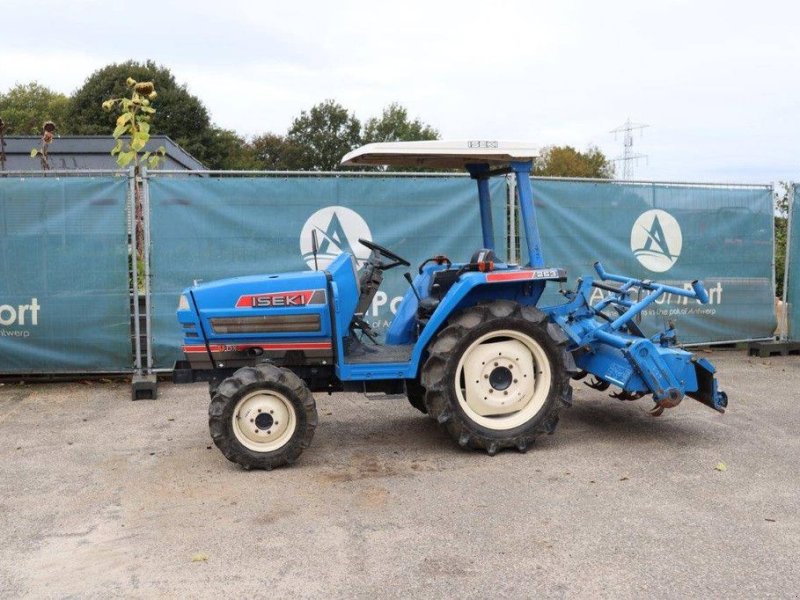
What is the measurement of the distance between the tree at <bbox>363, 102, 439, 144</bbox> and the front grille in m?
55.0

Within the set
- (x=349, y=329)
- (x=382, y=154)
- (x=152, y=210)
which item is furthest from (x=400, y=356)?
(x=152, y=210)

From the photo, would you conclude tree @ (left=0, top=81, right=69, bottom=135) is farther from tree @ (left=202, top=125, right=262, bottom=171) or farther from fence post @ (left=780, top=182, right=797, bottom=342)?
fence post @ (left=780, top=182, right=797, bottom=342)

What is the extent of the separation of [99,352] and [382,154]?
4081 millimetres

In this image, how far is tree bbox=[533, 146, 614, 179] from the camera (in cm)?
6131

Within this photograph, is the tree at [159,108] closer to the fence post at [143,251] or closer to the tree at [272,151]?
the tree at [272,151]

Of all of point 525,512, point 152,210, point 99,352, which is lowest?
point 525,512

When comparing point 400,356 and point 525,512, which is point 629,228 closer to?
Answer: point 400,356

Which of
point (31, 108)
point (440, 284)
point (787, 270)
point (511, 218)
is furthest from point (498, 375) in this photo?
point (31, 108)

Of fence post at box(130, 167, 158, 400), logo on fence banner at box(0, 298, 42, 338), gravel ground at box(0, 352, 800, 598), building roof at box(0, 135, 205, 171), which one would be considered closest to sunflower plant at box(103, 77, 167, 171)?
fence post at box(130, 167, 158, 400)

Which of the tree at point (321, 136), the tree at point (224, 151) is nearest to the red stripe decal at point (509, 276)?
the tree at point (224, 151)

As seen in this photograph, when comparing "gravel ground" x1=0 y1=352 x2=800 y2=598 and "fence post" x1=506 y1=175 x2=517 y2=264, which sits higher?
"fence post" x1=506 y1=175 x2=517 y2=264

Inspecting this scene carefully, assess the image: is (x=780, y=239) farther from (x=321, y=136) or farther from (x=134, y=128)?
(x=321, y=136)

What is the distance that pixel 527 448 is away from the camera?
5914 millimetres

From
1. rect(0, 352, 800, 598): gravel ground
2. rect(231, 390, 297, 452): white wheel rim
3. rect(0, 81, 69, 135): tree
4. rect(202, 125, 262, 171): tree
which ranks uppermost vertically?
rect(0, 81, 69, 135): tree
